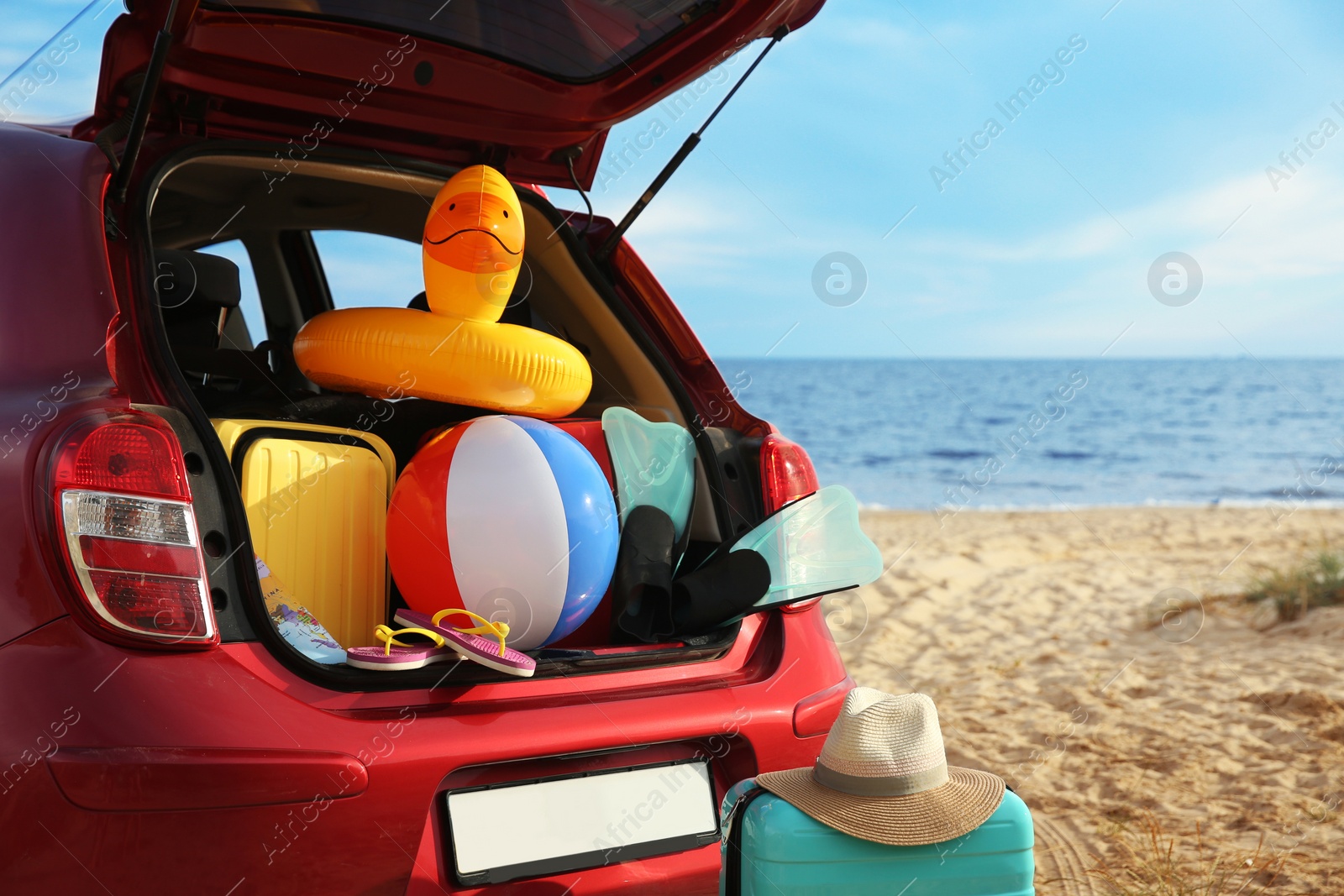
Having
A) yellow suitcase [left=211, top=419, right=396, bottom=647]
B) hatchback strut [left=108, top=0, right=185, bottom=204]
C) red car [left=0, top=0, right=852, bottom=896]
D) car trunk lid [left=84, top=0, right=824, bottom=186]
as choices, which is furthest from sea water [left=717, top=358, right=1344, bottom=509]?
hatchback strut [left=108, top=0, right=185, bottom=204]

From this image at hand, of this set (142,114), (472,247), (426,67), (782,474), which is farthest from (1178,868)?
(142,114)

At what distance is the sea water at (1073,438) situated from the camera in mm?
18641

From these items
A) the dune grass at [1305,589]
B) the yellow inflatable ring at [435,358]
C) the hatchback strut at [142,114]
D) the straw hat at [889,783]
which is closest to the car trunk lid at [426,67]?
the hatchback strut at [142,114]

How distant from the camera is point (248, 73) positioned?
231 cm

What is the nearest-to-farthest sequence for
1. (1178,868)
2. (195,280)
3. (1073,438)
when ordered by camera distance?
(195,280) → (1178,868) → (1073,438)

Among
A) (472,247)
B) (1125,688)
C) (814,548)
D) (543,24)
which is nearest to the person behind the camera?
(814,548)

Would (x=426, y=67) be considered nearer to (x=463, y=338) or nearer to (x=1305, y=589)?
(x=463, y=338)

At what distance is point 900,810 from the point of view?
1.60 m

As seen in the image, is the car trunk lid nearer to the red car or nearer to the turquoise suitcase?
the red car

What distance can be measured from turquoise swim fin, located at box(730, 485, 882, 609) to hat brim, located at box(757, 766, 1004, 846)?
51cm

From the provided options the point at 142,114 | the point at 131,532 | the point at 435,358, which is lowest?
the point at 131,532

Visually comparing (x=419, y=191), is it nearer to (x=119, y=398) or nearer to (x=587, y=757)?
(x=119, y=398)

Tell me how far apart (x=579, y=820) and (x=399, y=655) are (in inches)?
15.9

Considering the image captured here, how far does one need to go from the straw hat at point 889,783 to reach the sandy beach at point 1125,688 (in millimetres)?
1244
